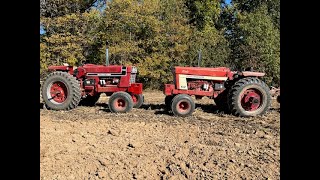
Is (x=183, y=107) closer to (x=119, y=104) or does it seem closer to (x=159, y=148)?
(x=119, y=104)

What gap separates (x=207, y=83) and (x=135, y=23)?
434 inches

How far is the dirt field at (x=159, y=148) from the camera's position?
13.4 feet

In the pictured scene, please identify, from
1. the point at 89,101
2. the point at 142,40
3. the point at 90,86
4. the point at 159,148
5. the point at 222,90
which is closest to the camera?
the point at 159,148

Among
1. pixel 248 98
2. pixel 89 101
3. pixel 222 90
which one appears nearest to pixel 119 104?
pixel 89 101

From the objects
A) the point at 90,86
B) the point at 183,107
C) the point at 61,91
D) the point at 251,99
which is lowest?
the point at 183,107

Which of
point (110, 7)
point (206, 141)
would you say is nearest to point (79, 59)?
point (110, 7)

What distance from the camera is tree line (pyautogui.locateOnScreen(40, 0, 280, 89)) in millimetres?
18531

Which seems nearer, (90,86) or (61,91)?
(61,91)

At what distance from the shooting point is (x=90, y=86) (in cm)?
929

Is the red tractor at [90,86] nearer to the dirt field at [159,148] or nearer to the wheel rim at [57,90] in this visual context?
the wheel rim at [57,90]

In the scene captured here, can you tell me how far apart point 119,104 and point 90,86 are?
1267mm

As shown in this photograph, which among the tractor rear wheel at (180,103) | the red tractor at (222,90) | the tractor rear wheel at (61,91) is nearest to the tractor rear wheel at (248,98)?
the red tractor at (222,90)
